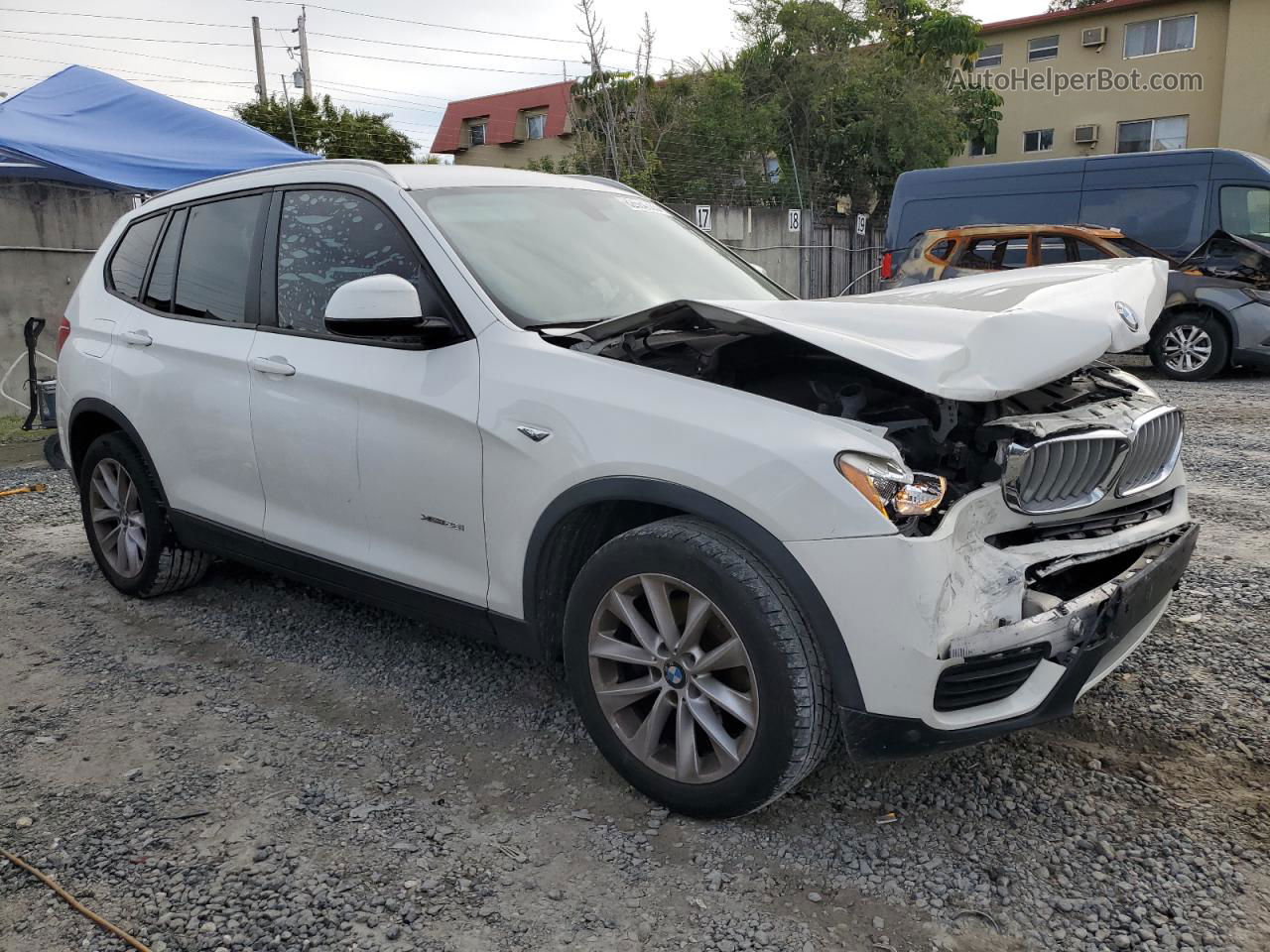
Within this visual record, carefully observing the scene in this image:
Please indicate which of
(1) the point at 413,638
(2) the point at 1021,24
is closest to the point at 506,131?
(2) the point at 1021,24

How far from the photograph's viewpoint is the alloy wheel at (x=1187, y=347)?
1100 centimetres

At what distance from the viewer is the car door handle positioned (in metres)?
3.57

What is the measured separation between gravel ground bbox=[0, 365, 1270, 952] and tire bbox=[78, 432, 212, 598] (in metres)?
0.53

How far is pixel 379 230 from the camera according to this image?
3.47 m

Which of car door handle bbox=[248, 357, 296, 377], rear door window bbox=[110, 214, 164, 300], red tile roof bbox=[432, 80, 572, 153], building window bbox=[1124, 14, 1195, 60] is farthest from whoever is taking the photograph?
red tile roof bbox=[432, 80, 572, 153]

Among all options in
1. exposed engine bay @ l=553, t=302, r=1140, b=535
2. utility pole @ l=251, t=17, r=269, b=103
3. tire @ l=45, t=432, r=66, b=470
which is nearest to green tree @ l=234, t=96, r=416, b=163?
utility pole @ l=251, t=17, r=269, b=103

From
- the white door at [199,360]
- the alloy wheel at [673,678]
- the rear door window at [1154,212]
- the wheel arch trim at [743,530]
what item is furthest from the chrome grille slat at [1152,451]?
the rear door window at [1154,212]

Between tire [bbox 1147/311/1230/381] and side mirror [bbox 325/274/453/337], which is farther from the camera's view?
tire [bbox 1147/311/1230/381]

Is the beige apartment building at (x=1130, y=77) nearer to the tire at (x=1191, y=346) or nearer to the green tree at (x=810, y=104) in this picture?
the green tree at (x=810, y=104)

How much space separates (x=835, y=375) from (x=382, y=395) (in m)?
1.38

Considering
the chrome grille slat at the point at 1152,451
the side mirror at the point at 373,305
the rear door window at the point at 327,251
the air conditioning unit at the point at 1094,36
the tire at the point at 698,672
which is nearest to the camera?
the tire at the point at 698,672

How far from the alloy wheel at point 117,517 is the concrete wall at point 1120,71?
29585mm

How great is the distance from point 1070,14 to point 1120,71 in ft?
7.71

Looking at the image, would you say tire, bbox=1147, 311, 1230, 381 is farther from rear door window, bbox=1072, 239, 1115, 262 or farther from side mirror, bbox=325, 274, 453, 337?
side mirror, bbox=325, 274, 453, 337
